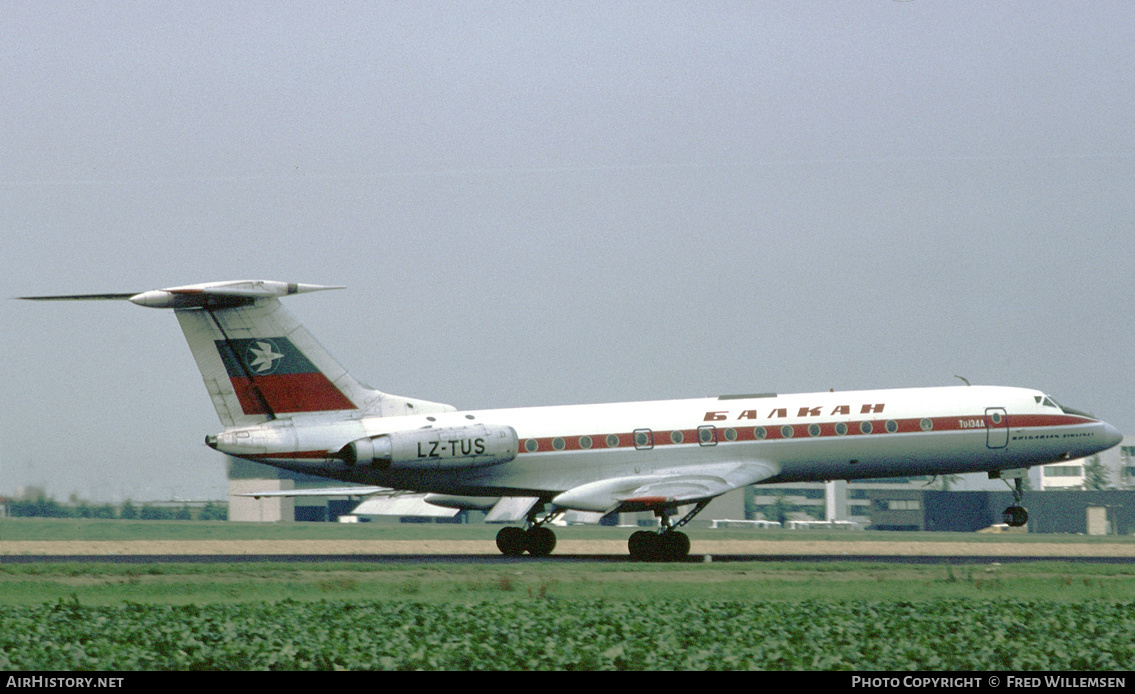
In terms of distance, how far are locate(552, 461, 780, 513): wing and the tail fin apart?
652cm

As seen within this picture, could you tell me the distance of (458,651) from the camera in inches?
624

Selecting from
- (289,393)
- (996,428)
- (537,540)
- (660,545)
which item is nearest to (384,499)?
(537,540)

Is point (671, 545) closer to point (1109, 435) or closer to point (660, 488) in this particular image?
point (660, 488)

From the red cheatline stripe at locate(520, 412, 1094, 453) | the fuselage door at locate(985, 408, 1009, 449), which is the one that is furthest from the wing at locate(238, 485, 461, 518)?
the fuselage door at locate(985, 408, 1009, 449)

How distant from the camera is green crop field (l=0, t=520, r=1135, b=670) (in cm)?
1554

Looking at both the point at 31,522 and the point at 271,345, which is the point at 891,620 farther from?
the point at 31,522

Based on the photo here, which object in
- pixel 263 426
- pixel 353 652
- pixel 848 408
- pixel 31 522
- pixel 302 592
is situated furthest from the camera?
pixel 31 522

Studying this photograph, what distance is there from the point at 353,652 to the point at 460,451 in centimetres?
1670

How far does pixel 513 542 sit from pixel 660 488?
439 centimetres

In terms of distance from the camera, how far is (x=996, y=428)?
117 ft

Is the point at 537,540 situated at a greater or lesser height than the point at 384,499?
lesser

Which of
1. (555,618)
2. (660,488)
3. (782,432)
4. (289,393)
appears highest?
(289,393)
